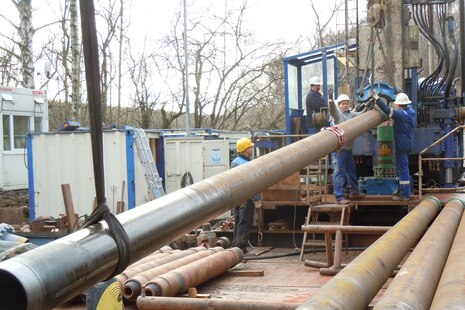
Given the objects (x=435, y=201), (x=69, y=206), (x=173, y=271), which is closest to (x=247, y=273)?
(x=173, y=271)

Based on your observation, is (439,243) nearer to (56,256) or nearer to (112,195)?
(56,256)

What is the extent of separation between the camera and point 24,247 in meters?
6.60

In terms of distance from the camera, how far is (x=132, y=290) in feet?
20.1

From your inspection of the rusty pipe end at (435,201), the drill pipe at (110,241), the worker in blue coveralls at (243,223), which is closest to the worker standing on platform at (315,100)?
the worker in blue coveralls at (243,223)

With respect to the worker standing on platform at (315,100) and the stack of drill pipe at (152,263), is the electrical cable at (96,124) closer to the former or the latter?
the stack of drill pipe at (152,263)

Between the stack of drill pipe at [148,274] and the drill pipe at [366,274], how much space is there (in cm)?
211

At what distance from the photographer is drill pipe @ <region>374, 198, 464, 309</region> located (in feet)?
13.1

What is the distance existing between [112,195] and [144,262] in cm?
848

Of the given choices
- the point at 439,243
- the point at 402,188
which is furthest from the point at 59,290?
the point at 402,188

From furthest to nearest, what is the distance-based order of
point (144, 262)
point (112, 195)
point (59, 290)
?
point (112, 195) → point (144, 262) → point (59, 290)

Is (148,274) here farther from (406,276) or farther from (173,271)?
(406,276)

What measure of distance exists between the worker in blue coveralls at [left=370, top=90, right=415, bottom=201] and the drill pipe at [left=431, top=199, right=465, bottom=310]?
136 inches

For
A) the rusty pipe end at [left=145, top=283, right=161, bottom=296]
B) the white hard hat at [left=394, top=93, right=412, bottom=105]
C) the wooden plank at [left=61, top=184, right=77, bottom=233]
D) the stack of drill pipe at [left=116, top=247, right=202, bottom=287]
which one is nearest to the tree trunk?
the wooden plank at [left=61, top=184, right=77, bottom=233]

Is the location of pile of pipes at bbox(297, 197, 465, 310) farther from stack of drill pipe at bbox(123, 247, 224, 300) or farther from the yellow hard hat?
the yellow hard hat
